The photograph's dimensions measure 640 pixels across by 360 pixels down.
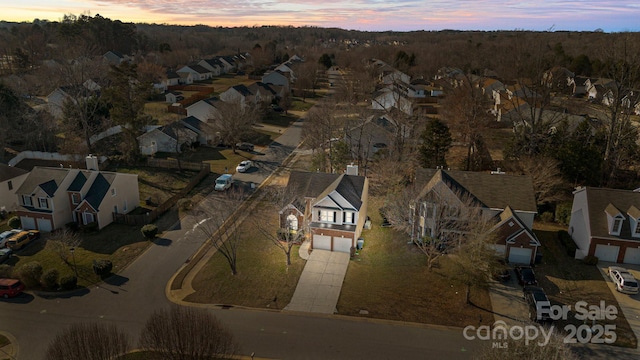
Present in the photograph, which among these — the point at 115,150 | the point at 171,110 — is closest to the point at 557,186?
the point at 115,150

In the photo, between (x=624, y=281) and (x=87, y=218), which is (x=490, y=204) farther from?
(x=87, y=218)

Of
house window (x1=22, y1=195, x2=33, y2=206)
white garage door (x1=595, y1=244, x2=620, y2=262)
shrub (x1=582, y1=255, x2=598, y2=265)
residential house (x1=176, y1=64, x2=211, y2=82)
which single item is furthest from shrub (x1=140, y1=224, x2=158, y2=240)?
residential house (x1=176, y1=64, x2=211, y2=82)

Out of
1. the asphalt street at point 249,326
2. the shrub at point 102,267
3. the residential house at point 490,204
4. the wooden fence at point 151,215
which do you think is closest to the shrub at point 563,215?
the residential house at point 490,204

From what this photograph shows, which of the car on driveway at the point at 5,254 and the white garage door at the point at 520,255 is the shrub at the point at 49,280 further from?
the white garage door at the point at 520,255

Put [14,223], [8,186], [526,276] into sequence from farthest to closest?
[8,186], [14,223], [526,276]

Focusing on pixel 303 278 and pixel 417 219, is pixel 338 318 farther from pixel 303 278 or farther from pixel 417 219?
pixel 417 219

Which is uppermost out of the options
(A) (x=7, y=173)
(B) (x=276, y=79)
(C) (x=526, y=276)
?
(B) (x=276, y=79)

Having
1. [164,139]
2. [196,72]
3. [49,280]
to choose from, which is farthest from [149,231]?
[196,72]
